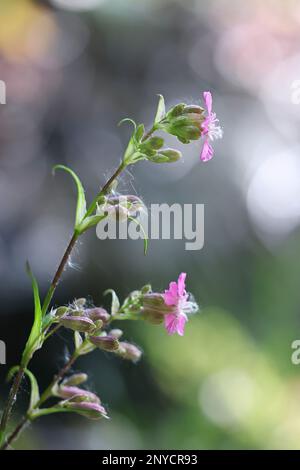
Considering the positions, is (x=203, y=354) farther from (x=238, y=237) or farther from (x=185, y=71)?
(x=185, y=71)

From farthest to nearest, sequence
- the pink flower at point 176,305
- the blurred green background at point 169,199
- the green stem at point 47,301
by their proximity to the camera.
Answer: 1. the blurred green background at point 169,199
2. the pink flower at point 176,305
3. the green stem at point 47,301

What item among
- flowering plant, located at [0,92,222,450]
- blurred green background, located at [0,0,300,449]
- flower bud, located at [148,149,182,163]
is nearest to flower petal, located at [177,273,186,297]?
flowering plant, located at [0,92,222,450]

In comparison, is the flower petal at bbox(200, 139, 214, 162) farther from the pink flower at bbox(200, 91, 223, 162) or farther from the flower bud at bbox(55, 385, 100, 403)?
the flower bud at bbox(55, 385, 100, 403)

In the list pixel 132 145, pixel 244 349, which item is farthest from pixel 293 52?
pixel 132 145

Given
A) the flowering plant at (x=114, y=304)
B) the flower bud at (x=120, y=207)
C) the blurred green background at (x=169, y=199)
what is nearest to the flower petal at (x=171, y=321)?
the flowering plant at (x=114, y=304)

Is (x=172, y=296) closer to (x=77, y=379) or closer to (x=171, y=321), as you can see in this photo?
(x=171, y=321)

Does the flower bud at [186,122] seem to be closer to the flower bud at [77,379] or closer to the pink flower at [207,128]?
the pink flower at [207,128]

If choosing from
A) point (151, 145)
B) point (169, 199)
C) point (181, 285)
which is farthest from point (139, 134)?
point (169, 199)
